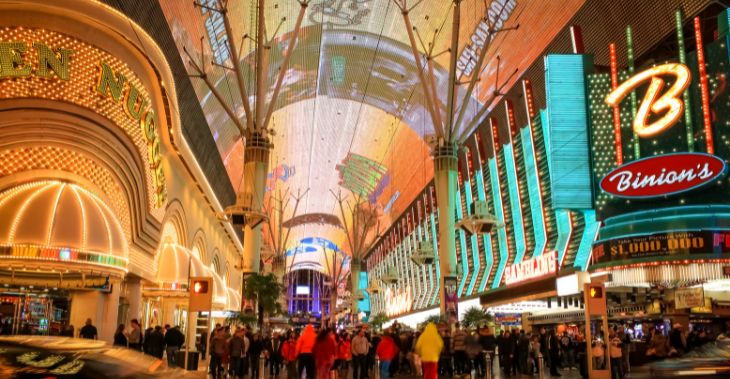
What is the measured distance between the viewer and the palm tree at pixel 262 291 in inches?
1023

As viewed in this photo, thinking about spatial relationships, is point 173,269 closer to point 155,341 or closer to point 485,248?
point 155,341

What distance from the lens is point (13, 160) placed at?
13711 millimetres

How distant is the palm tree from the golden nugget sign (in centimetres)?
705

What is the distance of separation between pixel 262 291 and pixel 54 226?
45.2ft

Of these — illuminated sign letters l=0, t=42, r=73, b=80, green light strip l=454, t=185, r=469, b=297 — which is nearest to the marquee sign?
illuminated sign letters l=0, t=42, r=73, b=80

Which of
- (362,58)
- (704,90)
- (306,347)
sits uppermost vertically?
(362,58)

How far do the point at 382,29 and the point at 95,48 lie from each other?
22758mm

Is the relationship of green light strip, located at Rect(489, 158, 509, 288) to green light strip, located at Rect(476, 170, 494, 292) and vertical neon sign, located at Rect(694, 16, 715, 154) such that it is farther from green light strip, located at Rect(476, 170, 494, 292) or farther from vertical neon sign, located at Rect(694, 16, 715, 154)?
vertical neon sign, located at Rect(694, 16, 715, 154)

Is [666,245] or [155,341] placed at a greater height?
[666,245]

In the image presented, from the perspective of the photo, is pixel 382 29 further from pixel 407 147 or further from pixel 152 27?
pixel 152 27

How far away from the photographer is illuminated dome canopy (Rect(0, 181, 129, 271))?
13078mm

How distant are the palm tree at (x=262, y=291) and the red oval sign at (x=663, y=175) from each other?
43.8 feet

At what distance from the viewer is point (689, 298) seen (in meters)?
18.8

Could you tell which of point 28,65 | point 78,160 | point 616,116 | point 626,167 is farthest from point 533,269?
point 28,65
